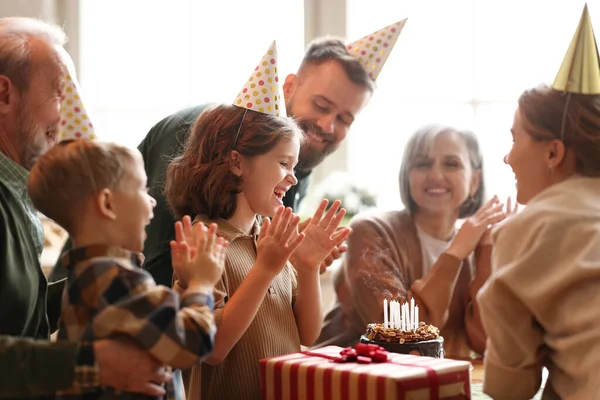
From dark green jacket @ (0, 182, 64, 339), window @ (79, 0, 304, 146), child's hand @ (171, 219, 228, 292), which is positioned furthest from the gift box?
window @ (79, 0, 304, 146)

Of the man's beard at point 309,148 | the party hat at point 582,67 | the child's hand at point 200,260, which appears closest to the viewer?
the child's hand at point 200,260

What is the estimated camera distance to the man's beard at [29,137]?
155 cm

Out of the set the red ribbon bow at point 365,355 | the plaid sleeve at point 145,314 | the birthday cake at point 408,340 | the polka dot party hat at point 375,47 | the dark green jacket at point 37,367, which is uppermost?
the polka dot party hat at point 375,47

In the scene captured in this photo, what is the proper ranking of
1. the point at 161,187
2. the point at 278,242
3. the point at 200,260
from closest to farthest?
the point at 200,260 < the point at 278,242 < the point at 161,187

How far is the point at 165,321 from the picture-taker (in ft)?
4.02

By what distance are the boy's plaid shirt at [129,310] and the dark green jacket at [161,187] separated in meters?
0.81

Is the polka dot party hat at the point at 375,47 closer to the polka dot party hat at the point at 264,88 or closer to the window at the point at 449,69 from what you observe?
the polka dot party hat at the point at 264,88

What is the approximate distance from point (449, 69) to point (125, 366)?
2698 millimetres

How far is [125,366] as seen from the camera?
1.25 meters

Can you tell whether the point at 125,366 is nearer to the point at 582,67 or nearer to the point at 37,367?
the point at 37,367

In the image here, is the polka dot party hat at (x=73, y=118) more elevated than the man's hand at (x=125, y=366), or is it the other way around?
the polka dot party hat at (x=73, y=118)

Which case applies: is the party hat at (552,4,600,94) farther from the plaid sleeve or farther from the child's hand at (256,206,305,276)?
the plaid sleeve

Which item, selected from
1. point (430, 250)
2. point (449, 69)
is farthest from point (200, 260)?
point (449, 69)

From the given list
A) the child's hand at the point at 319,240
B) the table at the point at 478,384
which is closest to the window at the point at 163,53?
the table at the point at 478,384
